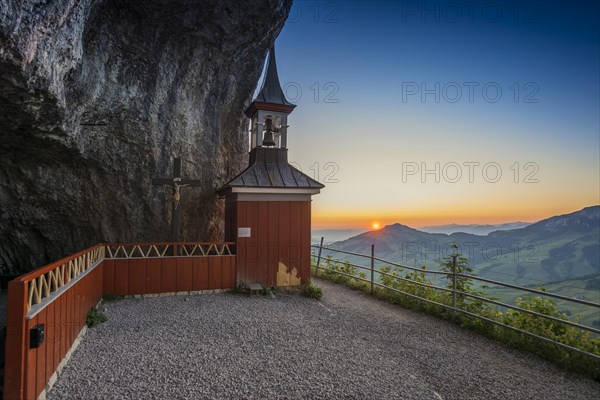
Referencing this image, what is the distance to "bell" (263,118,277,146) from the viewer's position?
1184 cm

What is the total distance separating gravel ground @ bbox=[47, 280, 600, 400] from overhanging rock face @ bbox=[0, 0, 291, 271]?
4.52m

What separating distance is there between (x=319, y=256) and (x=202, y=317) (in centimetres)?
694

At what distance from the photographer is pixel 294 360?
554 cm

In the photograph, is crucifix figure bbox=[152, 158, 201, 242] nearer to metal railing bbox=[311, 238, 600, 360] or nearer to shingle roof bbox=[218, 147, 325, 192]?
shingle roof bbox=[218, 147, 325, 192]

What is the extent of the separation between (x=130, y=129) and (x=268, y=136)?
4388 millimetres

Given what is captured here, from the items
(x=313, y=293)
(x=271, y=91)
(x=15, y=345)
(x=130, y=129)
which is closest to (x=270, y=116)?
(x=271, y=91)

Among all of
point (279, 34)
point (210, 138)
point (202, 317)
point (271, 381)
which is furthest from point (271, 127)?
point (271, 381)

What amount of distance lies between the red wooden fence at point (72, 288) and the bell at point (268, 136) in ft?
11.9

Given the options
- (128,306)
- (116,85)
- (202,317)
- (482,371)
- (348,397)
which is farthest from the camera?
(116,85)

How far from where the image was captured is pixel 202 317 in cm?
773

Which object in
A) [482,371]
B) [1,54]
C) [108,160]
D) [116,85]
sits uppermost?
[116,85]

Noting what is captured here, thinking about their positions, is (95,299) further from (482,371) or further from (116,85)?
(482,371)

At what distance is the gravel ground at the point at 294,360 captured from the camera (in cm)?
460

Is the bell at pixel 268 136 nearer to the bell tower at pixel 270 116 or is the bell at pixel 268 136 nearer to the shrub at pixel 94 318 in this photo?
the bell tower at pixel 270 116
